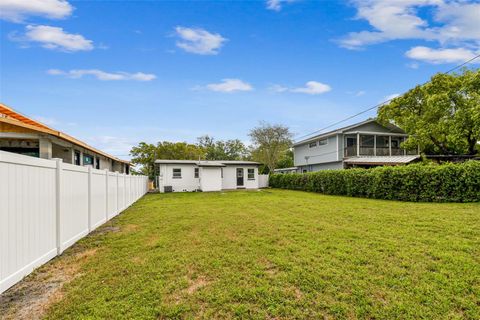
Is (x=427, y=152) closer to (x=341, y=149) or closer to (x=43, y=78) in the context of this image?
(x=341, y=149)

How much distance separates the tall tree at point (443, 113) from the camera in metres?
19.2

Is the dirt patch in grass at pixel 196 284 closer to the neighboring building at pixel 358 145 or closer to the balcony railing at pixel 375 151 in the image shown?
the neighboring building at pixel 358 145

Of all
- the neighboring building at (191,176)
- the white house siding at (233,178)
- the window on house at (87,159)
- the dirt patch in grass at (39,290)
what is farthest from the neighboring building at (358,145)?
the dirt patch in grass at (39,290)

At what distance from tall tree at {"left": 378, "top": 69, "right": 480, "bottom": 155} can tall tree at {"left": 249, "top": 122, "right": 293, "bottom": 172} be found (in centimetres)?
1360

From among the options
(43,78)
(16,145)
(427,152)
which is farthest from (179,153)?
(427,152)

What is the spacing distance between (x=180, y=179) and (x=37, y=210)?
19830mm

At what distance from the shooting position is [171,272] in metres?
3.56

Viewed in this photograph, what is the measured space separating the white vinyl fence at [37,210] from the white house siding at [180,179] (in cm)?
1705

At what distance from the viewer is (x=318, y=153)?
91.9 ft

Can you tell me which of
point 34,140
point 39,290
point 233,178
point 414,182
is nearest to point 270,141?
point 233,178

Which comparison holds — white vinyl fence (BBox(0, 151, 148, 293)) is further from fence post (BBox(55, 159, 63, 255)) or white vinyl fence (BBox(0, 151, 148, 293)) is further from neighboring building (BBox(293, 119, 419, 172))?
neighboring building (BBox(293, 119, 419, 172))

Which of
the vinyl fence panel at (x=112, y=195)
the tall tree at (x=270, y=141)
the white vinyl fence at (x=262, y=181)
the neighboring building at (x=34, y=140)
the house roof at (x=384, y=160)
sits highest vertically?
the tall tree at (x=270, y=141)

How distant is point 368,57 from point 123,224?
15884 millimetres

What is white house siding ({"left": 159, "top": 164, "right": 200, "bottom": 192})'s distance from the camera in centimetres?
2269
